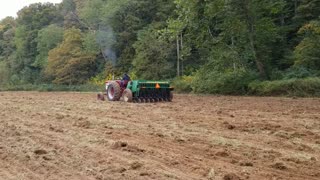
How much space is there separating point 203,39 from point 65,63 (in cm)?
2600

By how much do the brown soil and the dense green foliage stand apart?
10.4 meters

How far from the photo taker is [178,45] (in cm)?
3391

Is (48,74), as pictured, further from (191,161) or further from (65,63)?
(191,161)

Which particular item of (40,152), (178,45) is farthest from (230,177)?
(178,45)

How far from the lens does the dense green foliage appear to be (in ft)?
72.7

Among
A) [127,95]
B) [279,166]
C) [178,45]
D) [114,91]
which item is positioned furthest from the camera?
[178,45]

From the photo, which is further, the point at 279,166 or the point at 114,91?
the point at 114,91

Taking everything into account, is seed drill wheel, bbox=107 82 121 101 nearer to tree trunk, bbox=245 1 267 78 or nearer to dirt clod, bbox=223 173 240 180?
tree trunk, bbox=245 1 267 78

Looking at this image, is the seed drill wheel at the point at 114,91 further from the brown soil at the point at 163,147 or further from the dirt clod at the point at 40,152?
the dirt clod at the point at 40,152

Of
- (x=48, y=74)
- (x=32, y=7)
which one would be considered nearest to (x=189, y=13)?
(x=48, y=74)

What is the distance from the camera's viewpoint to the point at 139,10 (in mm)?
41969

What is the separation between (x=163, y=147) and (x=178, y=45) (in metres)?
27.2

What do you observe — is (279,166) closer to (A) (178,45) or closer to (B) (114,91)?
(B) (114,91)

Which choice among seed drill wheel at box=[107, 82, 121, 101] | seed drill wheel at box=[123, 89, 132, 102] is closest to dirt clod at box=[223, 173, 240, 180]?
seed drill wheel at box=[123, 89, 132, 102]
